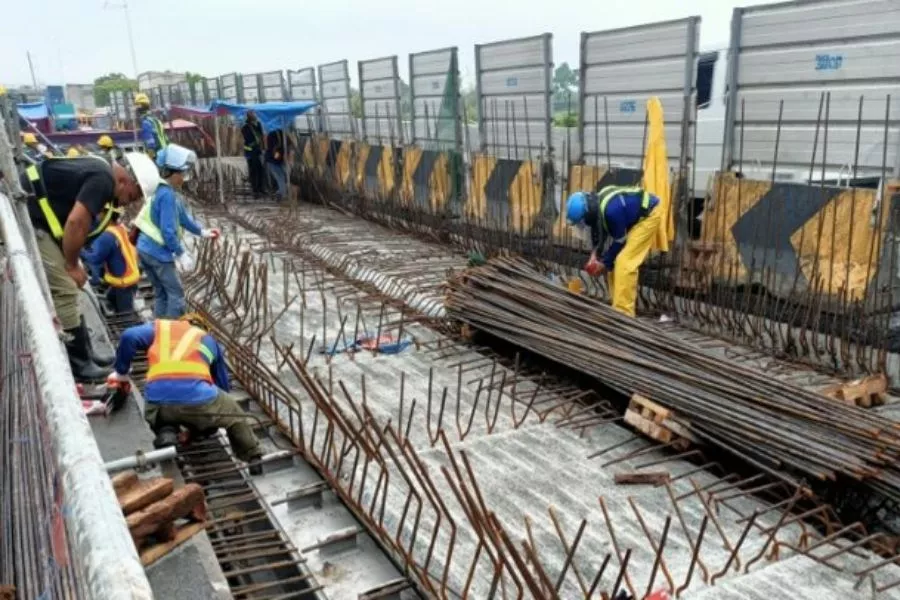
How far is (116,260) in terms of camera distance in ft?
21.3

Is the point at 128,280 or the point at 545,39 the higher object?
the point at 545,39

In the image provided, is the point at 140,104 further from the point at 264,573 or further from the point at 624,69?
the point at 264,573

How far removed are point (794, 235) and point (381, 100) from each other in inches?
369

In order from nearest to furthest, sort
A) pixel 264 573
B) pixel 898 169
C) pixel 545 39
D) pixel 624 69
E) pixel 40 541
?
pixel 40 541, pixel 264 573, pixel 898 169, pixel 624 69, pixel 545 39

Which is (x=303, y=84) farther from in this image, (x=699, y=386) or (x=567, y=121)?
(x=699, y=386)

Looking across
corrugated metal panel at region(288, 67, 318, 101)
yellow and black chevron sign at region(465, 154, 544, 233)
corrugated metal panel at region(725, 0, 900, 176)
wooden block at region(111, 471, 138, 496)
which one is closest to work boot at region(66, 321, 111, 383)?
wooden block at region(111, 471, 138, 496)

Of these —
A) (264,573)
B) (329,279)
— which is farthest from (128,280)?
(264,573)

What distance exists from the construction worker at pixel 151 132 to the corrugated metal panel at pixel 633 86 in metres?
6.06

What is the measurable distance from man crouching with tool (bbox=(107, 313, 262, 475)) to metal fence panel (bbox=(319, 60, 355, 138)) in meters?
11.6

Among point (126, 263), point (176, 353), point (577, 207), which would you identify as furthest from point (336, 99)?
point (176, 353)

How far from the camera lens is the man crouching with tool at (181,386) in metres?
4.07

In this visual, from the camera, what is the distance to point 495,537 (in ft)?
8.71

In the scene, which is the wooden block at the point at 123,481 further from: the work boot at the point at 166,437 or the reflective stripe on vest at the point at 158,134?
the reflective stripe on vest at the point at 158,134

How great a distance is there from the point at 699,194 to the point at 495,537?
6630mm
